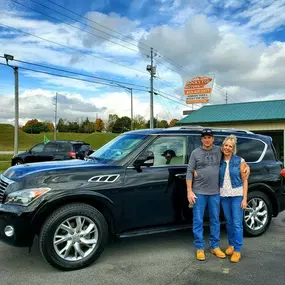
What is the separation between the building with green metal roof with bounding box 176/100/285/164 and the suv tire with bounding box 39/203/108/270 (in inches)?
725

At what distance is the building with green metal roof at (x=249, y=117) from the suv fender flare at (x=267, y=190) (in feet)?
51.7

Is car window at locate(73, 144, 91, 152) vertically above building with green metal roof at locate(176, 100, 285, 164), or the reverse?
building with green metal roof at locate(176, 100, 285, 164)

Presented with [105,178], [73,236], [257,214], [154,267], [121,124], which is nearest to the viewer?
[73,236]

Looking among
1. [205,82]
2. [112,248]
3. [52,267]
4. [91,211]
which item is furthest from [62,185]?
[205,82]

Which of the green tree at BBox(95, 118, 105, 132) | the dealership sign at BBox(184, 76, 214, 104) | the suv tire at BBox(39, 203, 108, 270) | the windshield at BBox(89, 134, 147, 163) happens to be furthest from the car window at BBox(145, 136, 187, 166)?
the green tree at BBox(95, 118, 105, 132)

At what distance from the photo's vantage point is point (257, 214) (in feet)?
18.1

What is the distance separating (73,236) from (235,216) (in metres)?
2.16

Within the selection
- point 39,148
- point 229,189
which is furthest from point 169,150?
point 39,148

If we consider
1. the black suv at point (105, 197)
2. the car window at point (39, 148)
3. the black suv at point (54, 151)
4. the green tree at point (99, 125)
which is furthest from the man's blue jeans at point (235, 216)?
the green tree at point (99, 125)

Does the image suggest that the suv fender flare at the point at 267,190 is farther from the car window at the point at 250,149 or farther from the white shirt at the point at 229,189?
the white shirt at the point at 229,189

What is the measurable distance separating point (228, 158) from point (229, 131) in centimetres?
122

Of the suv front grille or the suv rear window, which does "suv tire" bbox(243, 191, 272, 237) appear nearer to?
the suv front grille

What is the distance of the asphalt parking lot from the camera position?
3.82m

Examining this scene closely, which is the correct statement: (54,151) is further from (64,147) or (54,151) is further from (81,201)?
(81,201)
